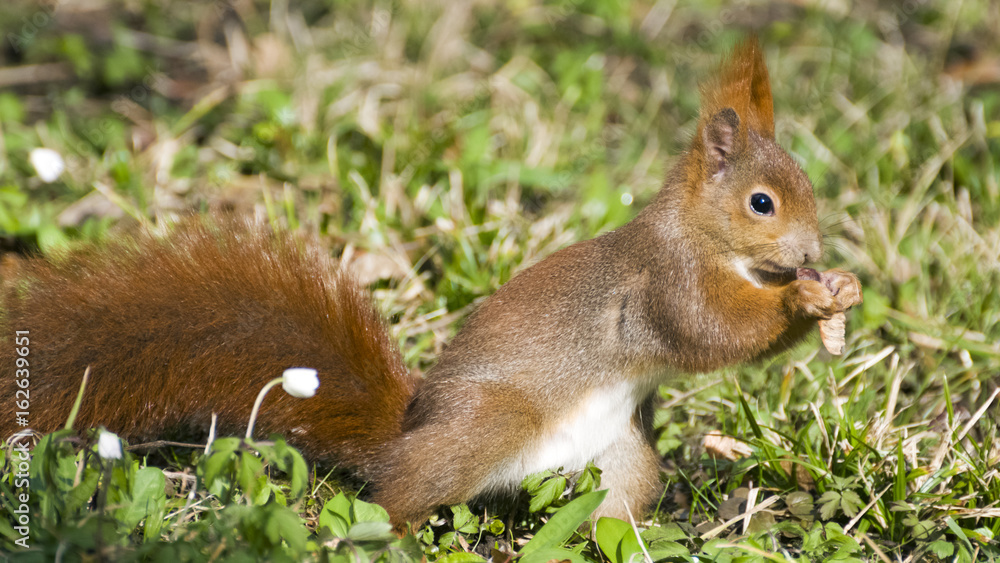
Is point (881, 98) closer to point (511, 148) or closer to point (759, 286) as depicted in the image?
point (511, 148)

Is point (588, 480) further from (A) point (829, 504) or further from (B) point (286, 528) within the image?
(B) point (286, 528)

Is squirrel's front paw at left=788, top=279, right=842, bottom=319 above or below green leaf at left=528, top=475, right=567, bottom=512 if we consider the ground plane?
above

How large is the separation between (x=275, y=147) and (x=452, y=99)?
0.90 m

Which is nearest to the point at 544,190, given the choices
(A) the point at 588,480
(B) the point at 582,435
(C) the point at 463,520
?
(B) the point at 582,435

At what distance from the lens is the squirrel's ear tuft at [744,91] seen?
219 centimetres

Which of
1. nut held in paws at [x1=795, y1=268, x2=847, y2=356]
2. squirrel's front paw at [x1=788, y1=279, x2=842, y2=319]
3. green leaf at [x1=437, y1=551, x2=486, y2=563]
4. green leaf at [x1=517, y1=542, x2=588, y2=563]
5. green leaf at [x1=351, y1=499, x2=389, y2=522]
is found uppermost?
squirrel's front paw at [x1=788, y1=279, x2=842, y2=319]

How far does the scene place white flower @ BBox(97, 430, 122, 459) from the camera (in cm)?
150

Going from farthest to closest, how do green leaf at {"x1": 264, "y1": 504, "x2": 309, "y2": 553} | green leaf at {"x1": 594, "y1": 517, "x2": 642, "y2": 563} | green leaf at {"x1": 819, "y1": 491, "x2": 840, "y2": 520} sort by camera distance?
green leaf at {"x1": 819, "y1": 491, "x2": 840, "y2": 520} → green leaf at {"x1": 594, "y1": 517, "x2": 642, "y2": 563} → green leaf at {"x1": 264, "y1": 504, "x2": 309, "y2": 553}

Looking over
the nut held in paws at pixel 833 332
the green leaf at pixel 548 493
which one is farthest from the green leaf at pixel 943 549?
the green leaf at pixel 548 493

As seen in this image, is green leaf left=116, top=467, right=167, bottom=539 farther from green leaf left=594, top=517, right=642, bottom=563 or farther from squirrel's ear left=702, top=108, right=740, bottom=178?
squirrel's ear left=702, top=108, right=740, bottom=178

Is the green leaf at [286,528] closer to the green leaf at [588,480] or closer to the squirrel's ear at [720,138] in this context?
the green leaf at [588,480]

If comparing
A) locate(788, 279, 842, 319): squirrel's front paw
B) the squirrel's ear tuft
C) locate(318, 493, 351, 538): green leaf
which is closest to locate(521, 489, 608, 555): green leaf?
locate(318, 493, 351, 538): green leaf

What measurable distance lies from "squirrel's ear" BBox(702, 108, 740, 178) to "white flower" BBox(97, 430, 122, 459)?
5.14 feet

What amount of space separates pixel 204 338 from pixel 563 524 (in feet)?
3.03
